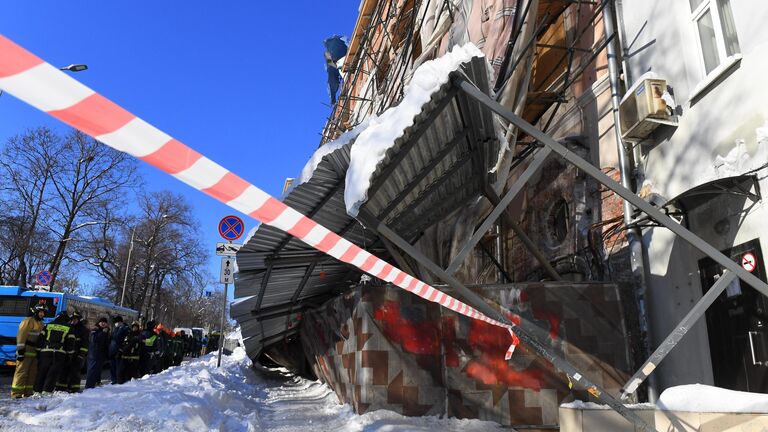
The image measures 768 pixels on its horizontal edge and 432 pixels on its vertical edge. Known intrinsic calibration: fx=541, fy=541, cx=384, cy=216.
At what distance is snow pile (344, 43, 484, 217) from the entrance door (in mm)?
3220

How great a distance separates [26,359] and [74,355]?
76 centimetres

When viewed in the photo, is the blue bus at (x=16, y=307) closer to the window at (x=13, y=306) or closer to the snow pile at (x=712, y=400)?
the window at (x=13, y=306)

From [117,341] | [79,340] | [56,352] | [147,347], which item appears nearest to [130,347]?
[117,341]

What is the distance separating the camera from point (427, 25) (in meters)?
13.1

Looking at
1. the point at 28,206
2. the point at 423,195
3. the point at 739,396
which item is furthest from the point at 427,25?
the point at 28,206

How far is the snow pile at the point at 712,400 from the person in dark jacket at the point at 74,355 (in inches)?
392

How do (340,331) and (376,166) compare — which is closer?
(376,166)

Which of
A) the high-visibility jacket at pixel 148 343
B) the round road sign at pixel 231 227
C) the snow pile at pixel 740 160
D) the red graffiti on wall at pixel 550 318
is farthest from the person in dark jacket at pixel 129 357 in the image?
the snow pile at pixel 740 160

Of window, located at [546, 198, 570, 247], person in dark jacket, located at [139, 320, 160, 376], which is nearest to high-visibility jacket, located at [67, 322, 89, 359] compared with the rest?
person in dark jacket, located at [139, 320, 160, 376]

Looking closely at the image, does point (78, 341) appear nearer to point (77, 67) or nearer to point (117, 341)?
point (117, 341)

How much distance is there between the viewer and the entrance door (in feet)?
16.4

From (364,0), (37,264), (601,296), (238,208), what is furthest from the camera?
(37,264)

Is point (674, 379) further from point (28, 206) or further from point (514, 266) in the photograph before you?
point (28, 206)

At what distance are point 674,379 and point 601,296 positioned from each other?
1.21 meters
